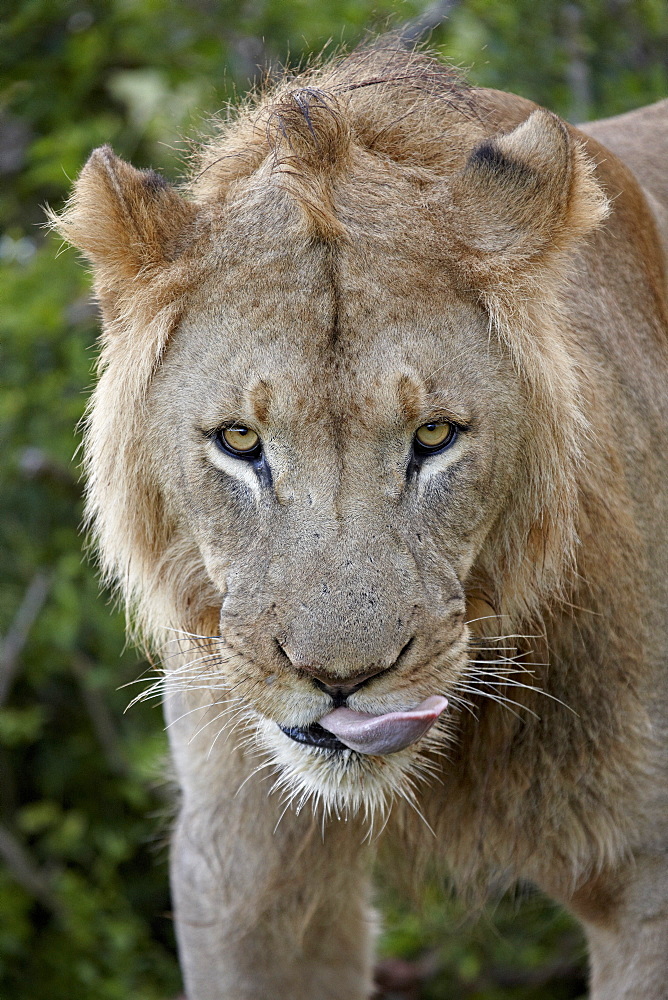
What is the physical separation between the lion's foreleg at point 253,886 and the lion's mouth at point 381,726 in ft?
2.18

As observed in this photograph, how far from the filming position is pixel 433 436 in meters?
2.04

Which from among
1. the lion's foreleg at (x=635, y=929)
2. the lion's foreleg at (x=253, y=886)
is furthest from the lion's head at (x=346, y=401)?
the lion's foreleg at (x=635, y=929)

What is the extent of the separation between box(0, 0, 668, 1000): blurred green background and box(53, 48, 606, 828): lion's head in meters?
2.00

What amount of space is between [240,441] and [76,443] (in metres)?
2.56

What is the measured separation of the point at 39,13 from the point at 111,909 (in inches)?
133

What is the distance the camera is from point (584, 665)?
2.44 metres

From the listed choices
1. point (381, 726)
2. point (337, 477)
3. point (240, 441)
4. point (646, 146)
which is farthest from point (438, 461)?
point (646, 146)

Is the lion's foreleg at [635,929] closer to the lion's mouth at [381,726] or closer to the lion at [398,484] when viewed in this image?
the lion at [398,484]

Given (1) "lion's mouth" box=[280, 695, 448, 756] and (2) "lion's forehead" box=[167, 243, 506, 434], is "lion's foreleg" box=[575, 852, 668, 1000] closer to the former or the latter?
(1) "lion's mouth" box=[280, 695, 448, 756]

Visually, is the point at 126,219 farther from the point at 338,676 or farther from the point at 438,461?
the point at 338,676

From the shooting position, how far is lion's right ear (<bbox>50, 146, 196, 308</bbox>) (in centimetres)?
221

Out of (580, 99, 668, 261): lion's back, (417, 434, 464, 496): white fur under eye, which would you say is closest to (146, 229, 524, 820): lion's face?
(417, 434, 464, 496): white fur under eye

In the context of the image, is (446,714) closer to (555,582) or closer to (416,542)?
(555,582)

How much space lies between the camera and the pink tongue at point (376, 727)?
6.32 feet
